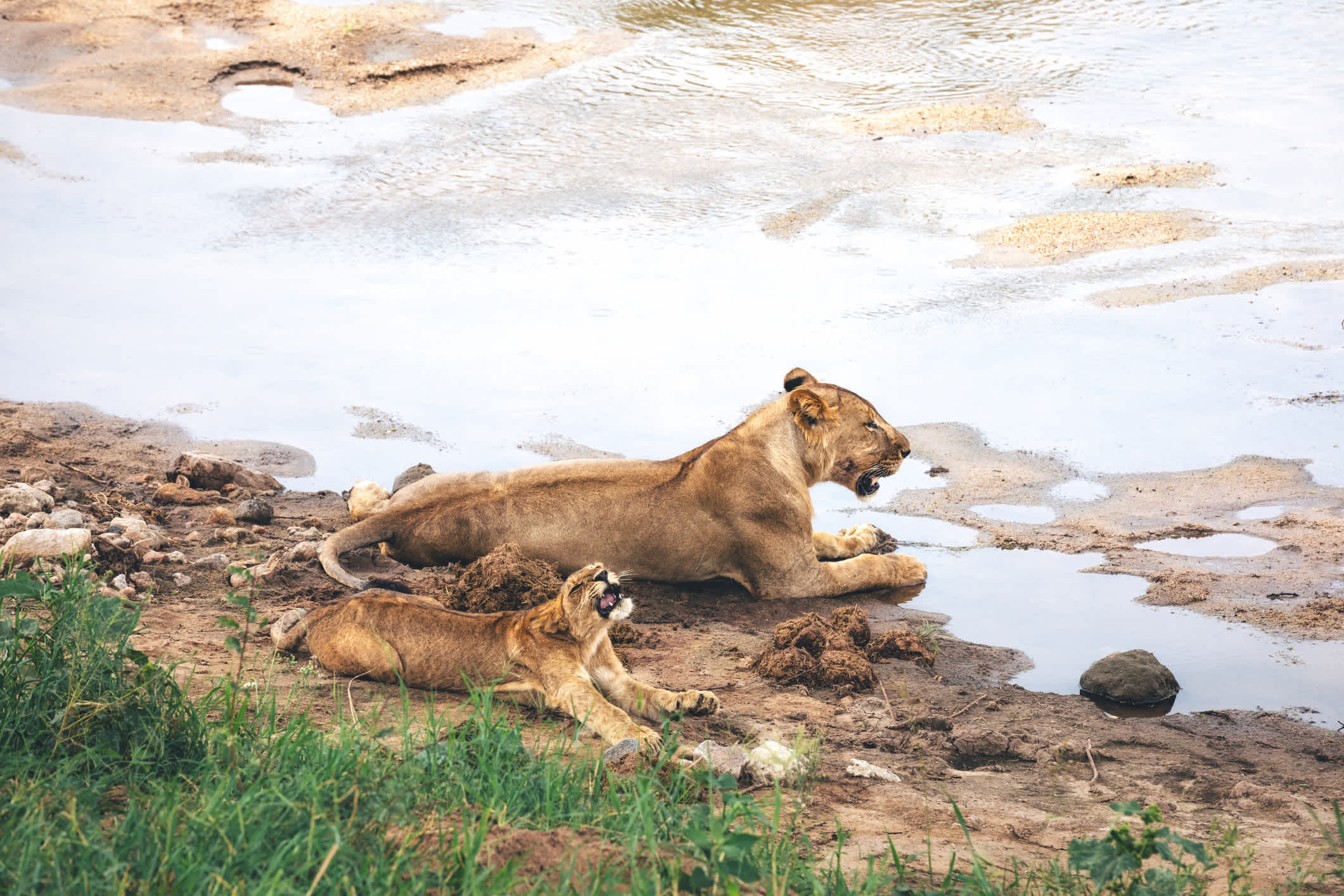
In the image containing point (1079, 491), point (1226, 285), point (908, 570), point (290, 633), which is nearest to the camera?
point (290, 633)

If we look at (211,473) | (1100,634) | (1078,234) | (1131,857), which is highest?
(1078,234)

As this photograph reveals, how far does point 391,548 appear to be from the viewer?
6809 mm

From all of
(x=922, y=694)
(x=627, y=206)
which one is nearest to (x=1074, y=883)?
(x=922, y=694)

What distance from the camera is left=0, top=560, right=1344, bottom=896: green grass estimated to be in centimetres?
283

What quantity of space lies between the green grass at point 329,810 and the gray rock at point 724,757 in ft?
0.43

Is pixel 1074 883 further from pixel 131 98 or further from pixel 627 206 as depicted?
pixel 131 98

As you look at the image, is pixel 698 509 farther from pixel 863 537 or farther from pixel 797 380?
pixel 863 537

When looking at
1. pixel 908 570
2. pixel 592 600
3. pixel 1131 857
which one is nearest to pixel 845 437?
pixel 908 570

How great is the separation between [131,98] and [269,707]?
14.7 m

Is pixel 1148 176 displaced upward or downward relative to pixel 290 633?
upward

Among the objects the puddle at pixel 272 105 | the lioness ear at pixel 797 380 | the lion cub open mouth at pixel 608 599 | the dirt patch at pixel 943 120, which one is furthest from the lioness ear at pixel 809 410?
the puddle at pixel 272 105

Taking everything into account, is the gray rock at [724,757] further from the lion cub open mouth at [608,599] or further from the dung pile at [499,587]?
the dung pile at [499,587]

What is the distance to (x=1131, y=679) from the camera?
17.9ft

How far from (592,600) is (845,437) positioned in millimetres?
2998
